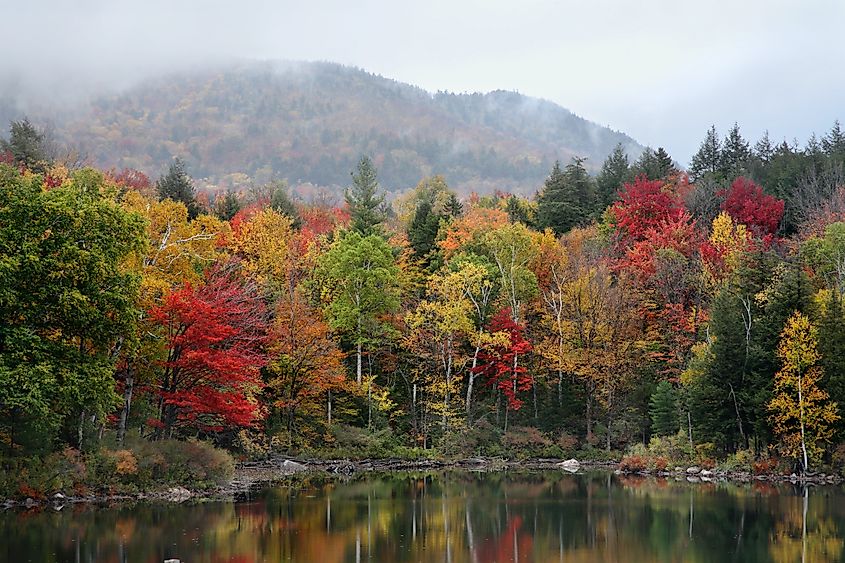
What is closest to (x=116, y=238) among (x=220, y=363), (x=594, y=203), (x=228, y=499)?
(x=220, y=363)

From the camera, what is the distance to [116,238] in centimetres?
2825

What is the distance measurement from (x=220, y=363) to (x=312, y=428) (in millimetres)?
14384

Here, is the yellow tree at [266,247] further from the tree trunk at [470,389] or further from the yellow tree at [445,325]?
the tree trunk at [470,389]

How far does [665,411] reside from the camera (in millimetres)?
46656

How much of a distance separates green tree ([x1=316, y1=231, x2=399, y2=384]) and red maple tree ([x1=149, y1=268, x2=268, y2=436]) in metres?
13.7

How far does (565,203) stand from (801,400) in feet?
124

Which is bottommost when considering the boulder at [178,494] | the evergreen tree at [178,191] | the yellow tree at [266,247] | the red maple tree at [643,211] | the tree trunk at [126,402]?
the boulder at [178,494]

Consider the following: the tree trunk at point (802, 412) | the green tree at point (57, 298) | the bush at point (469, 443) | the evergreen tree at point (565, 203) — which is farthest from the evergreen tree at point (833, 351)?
the evergreen tree at point (565, 203)

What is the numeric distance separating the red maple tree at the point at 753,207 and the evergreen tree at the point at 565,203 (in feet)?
40.7

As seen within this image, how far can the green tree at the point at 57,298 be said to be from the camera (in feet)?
84.4

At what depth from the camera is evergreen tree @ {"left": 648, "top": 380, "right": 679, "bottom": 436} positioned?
4622cm

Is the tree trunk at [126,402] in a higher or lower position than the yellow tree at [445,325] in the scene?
lower

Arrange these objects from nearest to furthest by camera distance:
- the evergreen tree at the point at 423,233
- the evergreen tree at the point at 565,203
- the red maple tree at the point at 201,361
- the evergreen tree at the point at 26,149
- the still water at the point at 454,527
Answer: the still water at the point at 454,527 → the red maple tree at the point at 201,361 → the evergreen tree at the point at 26,149 → the evergreen tree at the point at 423,233 → the evergreen tree at the point at 565,203

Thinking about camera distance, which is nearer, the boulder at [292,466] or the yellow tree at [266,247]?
the boulder at [292,466]
